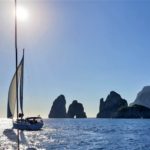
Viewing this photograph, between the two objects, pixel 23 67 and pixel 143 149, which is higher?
pixel 23 67

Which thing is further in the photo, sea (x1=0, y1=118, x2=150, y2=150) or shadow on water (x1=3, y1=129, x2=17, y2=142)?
shadow on water (x1=3, y1=129, x2=17, y2=142)

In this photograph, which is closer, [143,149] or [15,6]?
[15,6]

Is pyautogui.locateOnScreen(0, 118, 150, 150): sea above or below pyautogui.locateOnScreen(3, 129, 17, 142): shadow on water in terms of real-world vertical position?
below

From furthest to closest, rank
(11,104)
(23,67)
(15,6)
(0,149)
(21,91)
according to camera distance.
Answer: (11,104)
(21,91)
(23,67)
(0,149)
(15,6)

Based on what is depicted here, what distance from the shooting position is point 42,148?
2255 inches

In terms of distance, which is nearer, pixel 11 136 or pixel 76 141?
pixel 76 141

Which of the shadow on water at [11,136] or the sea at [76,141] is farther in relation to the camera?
the shadow on water at [11,136]

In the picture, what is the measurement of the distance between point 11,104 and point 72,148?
38328mm

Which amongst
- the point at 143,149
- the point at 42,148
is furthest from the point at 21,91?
the point at 143,149

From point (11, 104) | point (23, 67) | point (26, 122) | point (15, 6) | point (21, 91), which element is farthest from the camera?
point (26, 122)

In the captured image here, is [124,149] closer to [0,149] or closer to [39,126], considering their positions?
[0,149]

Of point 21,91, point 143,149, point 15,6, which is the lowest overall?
point 143,149

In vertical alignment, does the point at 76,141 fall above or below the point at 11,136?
below

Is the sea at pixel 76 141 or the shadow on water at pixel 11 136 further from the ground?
the shadow on water at pixel 11 136
